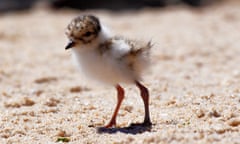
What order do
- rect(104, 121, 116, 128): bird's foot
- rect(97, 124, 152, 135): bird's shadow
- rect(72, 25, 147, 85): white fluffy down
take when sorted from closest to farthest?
1. rect(97, 124, 152, 135): bird's shadow
2. rect(72, 25, 147, 85): white fluffy down
3. rect(104, 121, 116, 128): bird's foot

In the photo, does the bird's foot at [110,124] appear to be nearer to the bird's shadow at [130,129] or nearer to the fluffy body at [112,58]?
the bird's shadow at [130,129]

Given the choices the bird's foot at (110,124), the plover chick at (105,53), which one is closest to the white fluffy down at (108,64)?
the plover chick at (105,53)

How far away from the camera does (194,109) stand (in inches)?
214

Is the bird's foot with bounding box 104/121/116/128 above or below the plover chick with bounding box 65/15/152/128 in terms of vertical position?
below

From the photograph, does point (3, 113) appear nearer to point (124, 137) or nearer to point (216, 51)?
point (124, 137)

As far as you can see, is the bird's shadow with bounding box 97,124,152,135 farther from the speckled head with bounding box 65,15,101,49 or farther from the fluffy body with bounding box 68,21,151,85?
the speckled head with bounding box 65,15,101,49

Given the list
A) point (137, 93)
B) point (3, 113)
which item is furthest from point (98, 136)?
point (137, 93)

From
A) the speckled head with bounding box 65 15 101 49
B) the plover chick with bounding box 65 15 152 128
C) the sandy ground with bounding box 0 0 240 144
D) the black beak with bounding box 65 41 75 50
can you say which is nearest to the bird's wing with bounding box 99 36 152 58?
the plover chick with bounding box 65 15 152 128

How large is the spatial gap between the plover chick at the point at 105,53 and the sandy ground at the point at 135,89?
401 mm

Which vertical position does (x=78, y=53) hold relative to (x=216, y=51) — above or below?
above

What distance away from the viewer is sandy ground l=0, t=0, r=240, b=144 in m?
4.91

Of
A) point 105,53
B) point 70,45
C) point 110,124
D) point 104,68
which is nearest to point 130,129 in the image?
point 110,124

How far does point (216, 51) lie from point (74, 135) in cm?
435

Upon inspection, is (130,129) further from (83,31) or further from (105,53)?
(83,31)
